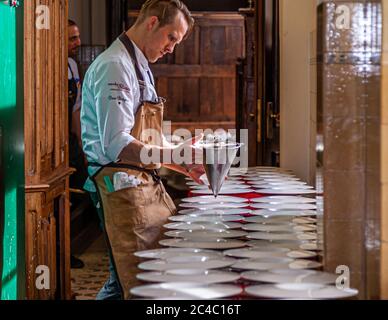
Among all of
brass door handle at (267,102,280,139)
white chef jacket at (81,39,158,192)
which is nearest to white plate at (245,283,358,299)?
white chef jacket at (81,39,158,192)

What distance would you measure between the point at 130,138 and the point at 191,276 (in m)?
1.45

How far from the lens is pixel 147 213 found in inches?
161

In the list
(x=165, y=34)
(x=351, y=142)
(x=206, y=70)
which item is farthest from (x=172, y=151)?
(x=206, y=70)

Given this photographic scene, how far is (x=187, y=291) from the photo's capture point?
2422mm

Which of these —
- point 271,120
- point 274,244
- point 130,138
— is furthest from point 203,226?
point 271,120

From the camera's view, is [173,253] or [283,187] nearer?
[173,253]

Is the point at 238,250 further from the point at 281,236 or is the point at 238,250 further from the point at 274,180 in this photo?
the point at 274,180

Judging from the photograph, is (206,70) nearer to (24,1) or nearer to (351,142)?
(24,1)

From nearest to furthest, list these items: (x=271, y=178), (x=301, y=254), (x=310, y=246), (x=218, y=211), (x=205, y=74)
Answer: (x=301, y=254) → (x=310, y=246) → (x=218, y=211) → (x=271, y=178) → (x=205, y=74)

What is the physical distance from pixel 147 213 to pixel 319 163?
141 centimetres

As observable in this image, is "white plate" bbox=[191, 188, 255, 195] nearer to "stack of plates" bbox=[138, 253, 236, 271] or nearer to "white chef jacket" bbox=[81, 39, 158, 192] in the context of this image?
"white chef jacket" bbox=[81, 39, 158, 192]

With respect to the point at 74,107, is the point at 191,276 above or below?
below

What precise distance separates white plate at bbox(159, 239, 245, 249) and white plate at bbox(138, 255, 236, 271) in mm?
204
